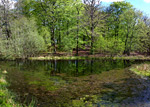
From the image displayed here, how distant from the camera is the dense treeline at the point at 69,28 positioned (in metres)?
29.7

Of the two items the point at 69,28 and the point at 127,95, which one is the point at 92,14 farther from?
the point at 127,95

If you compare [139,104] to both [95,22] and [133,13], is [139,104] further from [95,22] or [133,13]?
[133,13]

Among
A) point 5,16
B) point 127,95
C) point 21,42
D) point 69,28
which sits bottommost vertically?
point 127,95

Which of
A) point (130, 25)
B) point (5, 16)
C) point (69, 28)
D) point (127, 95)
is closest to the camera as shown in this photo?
point (127, 95)

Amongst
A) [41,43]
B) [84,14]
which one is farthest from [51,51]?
[84,14]

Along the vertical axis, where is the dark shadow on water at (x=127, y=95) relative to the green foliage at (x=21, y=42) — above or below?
below

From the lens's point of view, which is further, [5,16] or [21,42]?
[5,16]

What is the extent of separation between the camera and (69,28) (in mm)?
35656

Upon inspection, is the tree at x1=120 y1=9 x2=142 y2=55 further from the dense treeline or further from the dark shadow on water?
the dark shadow on water

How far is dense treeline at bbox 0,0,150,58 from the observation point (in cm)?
2972

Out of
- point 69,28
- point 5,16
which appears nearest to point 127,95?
point 69,28

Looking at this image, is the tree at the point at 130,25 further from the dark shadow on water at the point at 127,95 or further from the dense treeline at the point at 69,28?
the dark shadow on water at the point at 127,95

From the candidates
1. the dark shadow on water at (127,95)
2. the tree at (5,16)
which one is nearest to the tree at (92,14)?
the tree at (5,16)

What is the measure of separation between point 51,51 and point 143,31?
2517 cm
